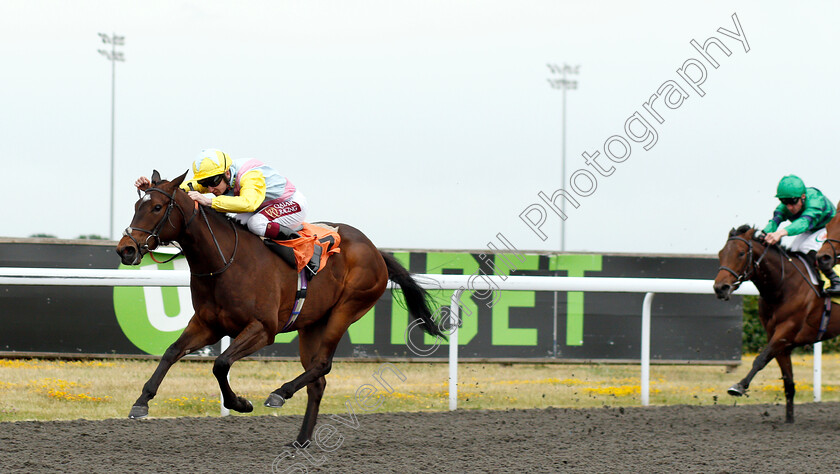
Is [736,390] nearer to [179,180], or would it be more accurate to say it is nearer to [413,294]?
[413,294]

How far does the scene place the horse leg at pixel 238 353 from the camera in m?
3.95

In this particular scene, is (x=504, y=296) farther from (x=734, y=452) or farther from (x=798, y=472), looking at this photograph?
(x=798, y=472)

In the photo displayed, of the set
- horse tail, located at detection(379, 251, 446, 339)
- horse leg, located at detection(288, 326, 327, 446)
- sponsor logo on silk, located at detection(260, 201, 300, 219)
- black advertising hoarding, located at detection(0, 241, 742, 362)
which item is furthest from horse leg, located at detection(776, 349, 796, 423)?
sponsor logo on silk, located at detection(260, 201, 300, 219)

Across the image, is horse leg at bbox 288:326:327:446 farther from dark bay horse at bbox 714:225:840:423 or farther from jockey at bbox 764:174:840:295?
jockey at bbox 764:174:840:295


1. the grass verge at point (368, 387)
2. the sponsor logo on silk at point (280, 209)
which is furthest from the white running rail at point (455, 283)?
the sponsor logo on silk at point (280, 209)

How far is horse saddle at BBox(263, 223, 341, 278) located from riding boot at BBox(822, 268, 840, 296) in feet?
11.5

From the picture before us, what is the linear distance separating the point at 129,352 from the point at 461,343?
9.21 ft

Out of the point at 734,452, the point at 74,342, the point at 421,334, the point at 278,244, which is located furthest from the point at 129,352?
the point at 734,452

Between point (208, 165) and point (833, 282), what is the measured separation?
4.36m

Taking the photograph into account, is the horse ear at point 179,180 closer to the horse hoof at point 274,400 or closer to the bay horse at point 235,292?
the bay horse at point 235,292

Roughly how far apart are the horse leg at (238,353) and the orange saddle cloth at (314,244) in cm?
47

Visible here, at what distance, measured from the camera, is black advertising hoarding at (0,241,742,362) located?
22.4 feet

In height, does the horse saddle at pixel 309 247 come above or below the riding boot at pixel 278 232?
below

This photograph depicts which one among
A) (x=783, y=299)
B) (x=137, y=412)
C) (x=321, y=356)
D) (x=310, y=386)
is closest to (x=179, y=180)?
(x=137, y=412)
